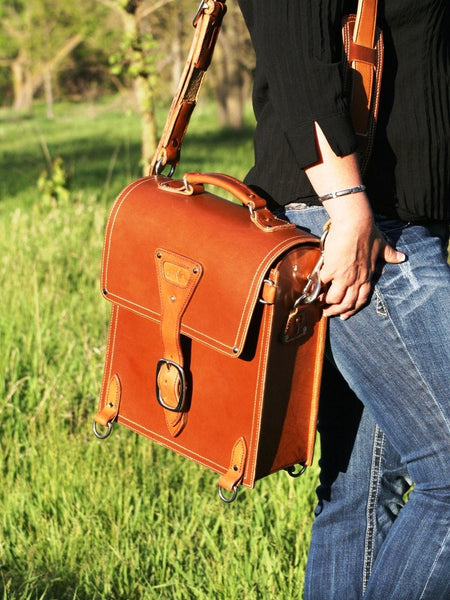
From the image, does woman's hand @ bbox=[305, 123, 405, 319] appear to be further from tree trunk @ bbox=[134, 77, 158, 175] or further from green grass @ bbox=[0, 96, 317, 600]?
tree trunk @ bbox=[134, 77, 158, 175]

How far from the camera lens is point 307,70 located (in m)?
1.61

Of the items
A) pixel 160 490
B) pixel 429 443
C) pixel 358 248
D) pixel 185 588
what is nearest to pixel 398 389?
pixel 429 443

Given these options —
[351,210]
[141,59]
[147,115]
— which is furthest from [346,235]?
[147,115]

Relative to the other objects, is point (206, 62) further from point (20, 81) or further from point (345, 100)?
point (20, 81)

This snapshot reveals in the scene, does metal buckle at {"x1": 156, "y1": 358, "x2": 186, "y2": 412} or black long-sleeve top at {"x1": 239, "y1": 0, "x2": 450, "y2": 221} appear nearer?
black long-sleeve top at {"x1": 239, "y1": 0, "x2": 450, "y2": 221}

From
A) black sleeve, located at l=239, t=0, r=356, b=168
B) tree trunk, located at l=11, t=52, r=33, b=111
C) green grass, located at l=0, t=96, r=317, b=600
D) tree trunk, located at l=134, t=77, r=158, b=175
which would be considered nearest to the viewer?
black sleeve, located at l=239, t=0, r=356, b=168

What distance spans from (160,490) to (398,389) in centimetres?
145

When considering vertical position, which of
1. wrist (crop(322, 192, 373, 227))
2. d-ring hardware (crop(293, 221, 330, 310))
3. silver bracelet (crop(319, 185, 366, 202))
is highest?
silver bracelet (crop(319, 185, 366, 202))

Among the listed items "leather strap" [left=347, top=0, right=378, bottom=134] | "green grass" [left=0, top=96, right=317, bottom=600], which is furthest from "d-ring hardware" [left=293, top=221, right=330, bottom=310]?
"green grass" [left=0, top=96, right=317, bottom=600]

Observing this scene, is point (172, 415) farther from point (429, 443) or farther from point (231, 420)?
point (429, 443)

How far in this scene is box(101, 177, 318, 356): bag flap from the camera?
5.57 ft

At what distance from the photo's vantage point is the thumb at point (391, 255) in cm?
167

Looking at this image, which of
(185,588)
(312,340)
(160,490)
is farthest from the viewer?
(160,490)

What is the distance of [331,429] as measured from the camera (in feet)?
6.91
